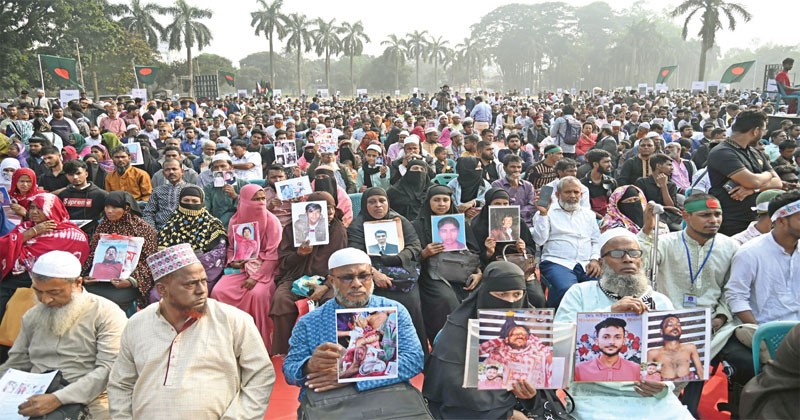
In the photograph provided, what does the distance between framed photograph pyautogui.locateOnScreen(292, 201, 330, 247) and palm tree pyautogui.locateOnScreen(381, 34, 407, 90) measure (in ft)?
234

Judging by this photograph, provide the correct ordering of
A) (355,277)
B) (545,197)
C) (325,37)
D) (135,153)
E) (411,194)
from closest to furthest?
(355,277), (545,197), (411,194), (135,153), (325,37)

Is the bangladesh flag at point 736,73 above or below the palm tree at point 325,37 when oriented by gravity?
below

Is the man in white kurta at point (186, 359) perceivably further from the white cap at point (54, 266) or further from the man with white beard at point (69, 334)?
the white cap at point (54, 266)

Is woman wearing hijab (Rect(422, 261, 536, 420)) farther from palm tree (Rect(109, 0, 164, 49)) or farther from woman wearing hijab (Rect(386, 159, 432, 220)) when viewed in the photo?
palm tree (Rect(109, 0, 164, 49))

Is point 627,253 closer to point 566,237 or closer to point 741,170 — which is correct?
point 741,170

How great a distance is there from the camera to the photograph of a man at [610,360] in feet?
9.35

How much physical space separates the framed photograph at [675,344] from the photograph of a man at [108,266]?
435 centimetres

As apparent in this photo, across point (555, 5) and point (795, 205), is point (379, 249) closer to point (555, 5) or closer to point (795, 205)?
point (795, 205)

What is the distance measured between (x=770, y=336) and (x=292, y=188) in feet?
15.0

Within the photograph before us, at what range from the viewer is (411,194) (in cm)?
664

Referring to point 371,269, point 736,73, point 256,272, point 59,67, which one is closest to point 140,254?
point 256,272

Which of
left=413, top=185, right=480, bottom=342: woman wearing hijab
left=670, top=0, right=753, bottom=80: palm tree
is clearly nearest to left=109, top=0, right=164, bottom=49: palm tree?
left=670, top=0, right=753, bottom=80: palm tree

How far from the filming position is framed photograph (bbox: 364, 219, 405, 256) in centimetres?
487

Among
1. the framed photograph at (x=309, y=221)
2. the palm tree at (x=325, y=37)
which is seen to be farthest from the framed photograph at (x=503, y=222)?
the palm tree at (x=325, y=37)
